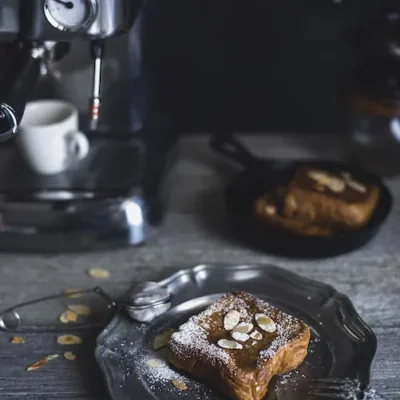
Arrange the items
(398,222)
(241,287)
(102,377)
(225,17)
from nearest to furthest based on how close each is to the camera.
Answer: (102,377)
(241,287)
(398,222)
(225,17)

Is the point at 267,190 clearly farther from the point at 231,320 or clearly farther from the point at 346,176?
the point at 231,320

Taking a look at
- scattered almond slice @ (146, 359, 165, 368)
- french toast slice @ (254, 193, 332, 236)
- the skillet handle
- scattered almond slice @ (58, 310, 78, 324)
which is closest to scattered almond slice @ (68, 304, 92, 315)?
scattered almond slice @ (58, 310, 78, 324)

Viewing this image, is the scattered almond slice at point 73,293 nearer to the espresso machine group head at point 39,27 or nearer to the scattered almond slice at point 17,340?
the scattered almond slice at point 17,340

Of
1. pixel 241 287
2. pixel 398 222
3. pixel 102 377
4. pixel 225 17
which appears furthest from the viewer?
pixel 225 17

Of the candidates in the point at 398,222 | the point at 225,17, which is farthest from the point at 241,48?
the point at 398,222

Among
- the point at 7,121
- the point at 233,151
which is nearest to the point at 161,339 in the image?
the point at 7,121

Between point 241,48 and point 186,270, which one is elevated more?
point 241,48

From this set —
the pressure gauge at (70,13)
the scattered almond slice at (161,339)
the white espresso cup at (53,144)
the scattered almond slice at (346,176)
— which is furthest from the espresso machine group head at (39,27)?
the scattered almond slice at (346,176)

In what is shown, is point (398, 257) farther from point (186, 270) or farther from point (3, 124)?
point (3, 124)
